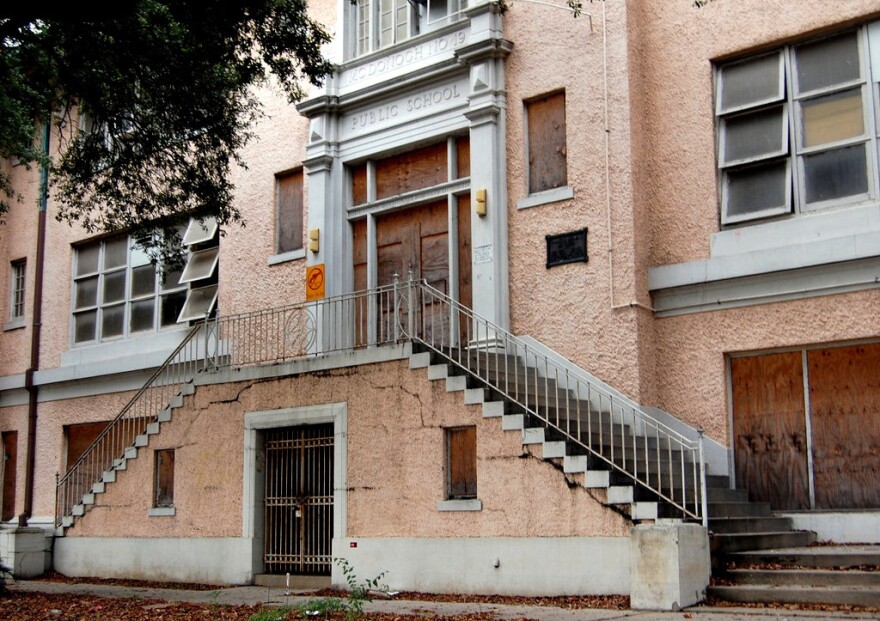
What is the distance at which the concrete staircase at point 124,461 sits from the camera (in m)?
16.5

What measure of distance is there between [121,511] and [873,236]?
11756 mm

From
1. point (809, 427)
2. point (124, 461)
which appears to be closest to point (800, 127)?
point (809, 427)

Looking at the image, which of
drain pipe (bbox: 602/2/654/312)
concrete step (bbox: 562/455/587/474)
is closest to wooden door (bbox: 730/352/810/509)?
drain pipe (bbox: 602/2/654/312)

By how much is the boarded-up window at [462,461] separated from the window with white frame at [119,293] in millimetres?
9108

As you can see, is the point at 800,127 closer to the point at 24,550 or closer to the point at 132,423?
the point at 132,423

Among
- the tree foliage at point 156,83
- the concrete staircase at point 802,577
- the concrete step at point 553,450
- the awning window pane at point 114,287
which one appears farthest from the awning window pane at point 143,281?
the concrete staircase at point 802,577

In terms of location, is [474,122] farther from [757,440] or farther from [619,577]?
[619,577]

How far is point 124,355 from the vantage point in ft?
69.1

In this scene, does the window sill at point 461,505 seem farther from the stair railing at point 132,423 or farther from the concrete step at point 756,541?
the stair railing at point 132,423

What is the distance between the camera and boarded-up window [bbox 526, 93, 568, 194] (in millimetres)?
15336

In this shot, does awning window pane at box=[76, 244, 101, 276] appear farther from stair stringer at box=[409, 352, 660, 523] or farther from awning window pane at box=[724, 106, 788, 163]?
awning window pane at box=[724, 106, 788, 163]

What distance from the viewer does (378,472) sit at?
13.8 meters

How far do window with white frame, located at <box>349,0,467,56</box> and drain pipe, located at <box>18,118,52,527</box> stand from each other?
7656 millimetres

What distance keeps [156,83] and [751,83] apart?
316 inches
